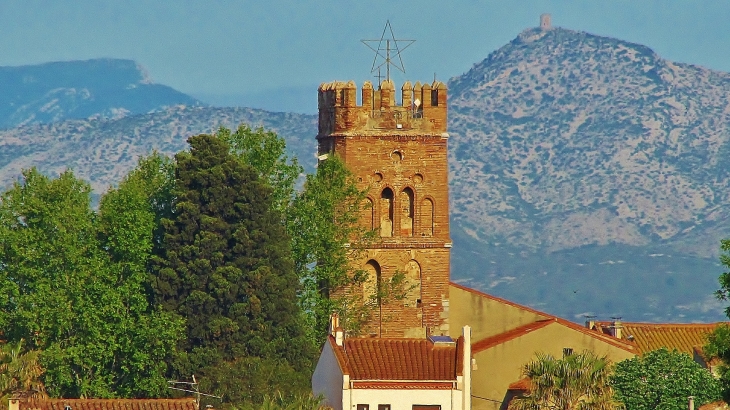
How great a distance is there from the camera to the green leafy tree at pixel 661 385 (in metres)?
70.1

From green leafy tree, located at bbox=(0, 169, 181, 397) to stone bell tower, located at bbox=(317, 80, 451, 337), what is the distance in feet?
26.4

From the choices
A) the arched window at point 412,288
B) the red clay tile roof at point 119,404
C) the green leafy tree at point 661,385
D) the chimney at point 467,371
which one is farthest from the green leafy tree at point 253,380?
the arched window at point 412,288

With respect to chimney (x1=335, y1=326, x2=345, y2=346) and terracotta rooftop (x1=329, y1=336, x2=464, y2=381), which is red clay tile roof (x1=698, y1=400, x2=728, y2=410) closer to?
terracotta rooftop (x1=329, y1=336, x2=464, y2=381)

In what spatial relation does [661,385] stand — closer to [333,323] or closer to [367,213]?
[333,323]

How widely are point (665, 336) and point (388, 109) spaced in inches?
514

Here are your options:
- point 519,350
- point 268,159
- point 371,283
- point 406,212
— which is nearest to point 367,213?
point 406,212

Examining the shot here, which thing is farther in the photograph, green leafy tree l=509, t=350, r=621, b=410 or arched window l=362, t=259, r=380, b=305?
arched window l=362, t=259, r=380, b=305

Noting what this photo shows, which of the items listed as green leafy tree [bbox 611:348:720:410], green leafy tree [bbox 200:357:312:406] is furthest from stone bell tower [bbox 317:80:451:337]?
green leafy tree [bbox 611:348:720:410]

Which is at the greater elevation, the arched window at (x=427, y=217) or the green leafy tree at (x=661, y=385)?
the arched window at (x=427, y=217)

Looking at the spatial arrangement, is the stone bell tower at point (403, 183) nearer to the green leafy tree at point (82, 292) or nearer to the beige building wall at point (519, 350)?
the beige building wall at point (519, 350)

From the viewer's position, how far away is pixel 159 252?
81812mm

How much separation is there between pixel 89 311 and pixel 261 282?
570cm

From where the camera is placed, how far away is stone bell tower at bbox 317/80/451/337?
282 feet

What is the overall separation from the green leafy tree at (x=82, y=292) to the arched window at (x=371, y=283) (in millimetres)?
7980
